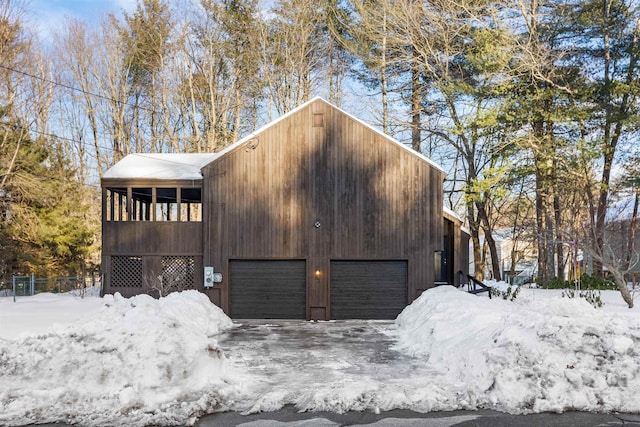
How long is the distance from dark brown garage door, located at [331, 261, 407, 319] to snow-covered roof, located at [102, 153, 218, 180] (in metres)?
6.07

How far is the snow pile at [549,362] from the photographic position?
7.04m

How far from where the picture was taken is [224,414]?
681cm

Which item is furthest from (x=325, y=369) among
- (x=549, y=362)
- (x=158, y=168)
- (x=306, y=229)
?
(x=158, y=168)

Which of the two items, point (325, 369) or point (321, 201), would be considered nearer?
point (325, 369)

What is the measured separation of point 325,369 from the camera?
9.37 meters

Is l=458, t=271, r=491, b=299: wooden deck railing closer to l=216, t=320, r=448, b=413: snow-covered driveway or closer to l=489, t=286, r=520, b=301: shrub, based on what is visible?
l=489, t=286, r=520, b=301: shrub

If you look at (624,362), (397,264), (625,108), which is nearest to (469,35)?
(625,108)

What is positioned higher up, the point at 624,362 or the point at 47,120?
the point at 47,120

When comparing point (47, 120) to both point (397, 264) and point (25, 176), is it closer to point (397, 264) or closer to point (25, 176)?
point (25, 176)

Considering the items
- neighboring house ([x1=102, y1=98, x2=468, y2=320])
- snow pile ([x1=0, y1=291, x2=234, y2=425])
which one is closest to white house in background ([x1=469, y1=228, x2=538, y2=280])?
neighboring house ([x1=102, y1=98, x2=468, y2=320])

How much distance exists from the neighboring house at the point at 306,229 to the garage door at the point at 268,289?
Result: 3 cm

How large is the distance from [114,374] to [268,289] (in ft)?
33.4

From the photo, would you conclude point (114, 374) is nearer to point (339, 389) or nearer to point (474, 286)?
point (339, 389)

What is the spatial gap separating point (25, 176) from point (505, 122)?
2136 centimetres
